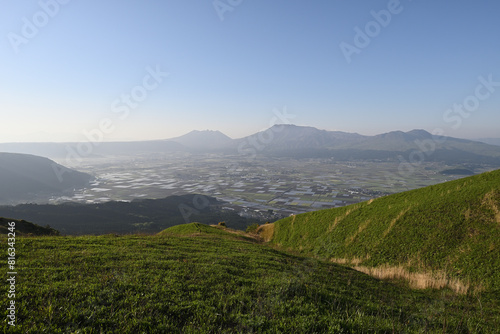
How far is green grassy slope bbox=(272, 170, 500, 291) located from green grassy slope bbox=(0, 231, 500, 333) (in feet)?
13.5

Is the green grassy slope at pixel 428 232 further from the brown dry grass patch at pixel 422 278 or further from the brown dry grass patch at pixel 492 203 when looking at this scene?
the brown dry grass patch at pixel 422 278

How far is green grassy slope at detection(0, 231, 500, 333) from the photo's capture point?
6.21 meters

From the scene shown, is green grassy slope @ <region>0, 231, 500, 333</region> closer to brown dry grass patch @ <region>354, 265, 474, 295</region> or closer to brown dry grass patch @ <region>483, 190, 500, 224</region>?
brown dry grass patch @ <region>354, 265, 474, 295</region>

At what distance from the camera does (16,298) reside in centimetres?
668

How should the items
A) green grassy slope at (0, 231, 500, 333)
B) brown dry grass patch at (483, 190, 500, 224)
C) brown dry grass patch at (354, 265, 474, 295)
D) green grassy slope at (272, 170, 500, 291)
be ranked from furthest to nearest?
1. brown dry grass patch at (483, 190, 500, 224)
2. green grassy slope at (272, 170, 500, 291)
3. brown dry grass patch at (354, 265, 474, 295)
4. green grassy slope at (0, 231, 500, 333)

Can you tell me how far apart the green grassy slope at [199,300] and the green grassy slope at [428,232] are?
4115 millimetres

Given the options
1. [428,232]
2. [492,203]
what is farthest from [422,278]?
[492,203]

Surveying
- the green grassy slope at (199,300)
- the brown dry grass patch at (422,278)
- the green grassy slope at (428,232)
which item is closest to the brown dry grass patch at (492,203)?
the green grassy slope at (428,232)

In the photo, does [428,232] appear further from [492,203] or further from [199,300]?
[199,300]

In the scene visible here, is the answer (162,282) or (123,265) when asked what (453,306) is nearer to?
(162,282)

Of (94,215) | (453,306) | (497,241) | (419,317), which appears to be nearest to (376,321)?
(419,317)

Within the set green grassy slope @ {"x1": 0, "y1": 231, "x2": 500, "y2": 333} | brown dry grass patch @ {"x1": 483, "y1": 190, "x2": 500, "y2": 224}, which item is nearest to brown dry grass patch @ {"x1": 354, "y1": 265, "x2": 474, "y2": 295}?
green grassy slope @ {"x1": 0, "y1": 231, "x2": 500, "y2": 333}

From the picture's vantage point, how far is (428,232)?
19000 mm

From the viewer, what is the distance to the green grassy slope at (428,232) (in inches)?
600
